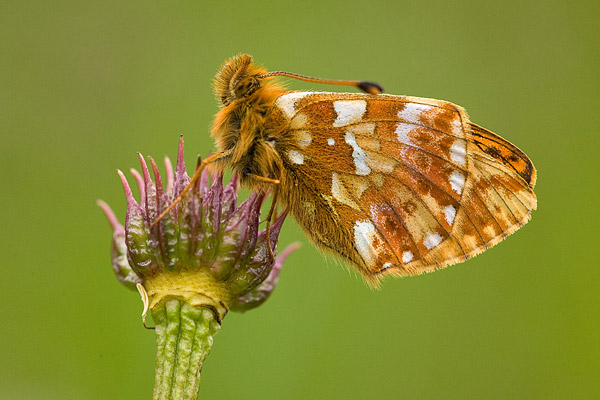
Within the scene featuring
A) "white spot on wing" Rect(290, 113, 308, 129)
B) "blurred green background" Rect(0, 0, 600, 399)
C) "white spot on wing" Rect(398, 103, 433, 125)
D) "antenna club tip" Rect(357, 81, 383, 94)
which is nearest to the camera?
"antenna club tip" Rect(357, 81, 383, 94)

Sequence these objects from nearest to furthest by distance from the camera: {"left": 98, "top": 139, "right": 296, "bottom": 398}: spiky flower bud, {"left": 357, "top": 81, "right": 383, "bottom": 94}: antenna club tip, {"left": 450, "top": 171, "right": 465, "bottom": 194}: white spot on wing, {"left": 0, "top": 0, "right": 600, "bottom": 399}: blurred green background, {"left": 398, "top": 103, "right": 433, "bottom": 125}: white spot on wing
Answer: {"left": 98, "top": 139, "right": 296, "bottom": 398}: spiky flower bud → {"left": 357, "top": 81, "right": 383, "bottom": 94}: antenna club tip → {"left": 398, "top": 103, "right": 433, "bottom": 125}: white spot on wing → {"left": 450, "top": 171, "right": 465, "bottom": 194}: white spot on wing → {"left": 0, "top": 0, "right": 600, "bottom": 399}: blurred green background

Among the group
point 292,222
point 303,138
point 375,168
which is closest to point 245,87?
point 303,138

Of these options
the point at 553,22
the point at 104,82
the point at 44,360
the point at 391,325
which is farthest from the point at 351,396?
the point at 553,22

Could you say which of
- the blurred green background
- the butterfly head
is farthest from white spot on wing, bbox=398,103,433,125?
the blurred green background

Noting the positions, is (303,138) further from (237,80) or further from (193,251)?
(193,251)

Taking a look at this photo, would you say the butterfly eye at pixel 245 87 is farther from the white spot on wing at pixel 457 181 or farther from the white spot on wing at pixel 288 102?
the white spot on wing at pixel 457 181

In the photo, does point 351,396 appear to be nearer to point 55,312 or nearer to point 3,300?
point 55,312

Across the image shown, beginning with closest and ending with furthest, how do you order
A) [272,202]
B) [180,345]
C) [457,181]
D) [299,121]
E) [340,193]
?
[180,345] < [272,202] < [299,121] < [340,193] < [457,181]

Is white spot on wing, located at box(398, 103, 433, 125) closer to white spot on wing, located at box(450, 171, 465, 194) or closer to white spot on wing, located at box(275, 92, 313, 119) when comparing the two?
white spot on wing, located at box(450, 171, 465, 194)
